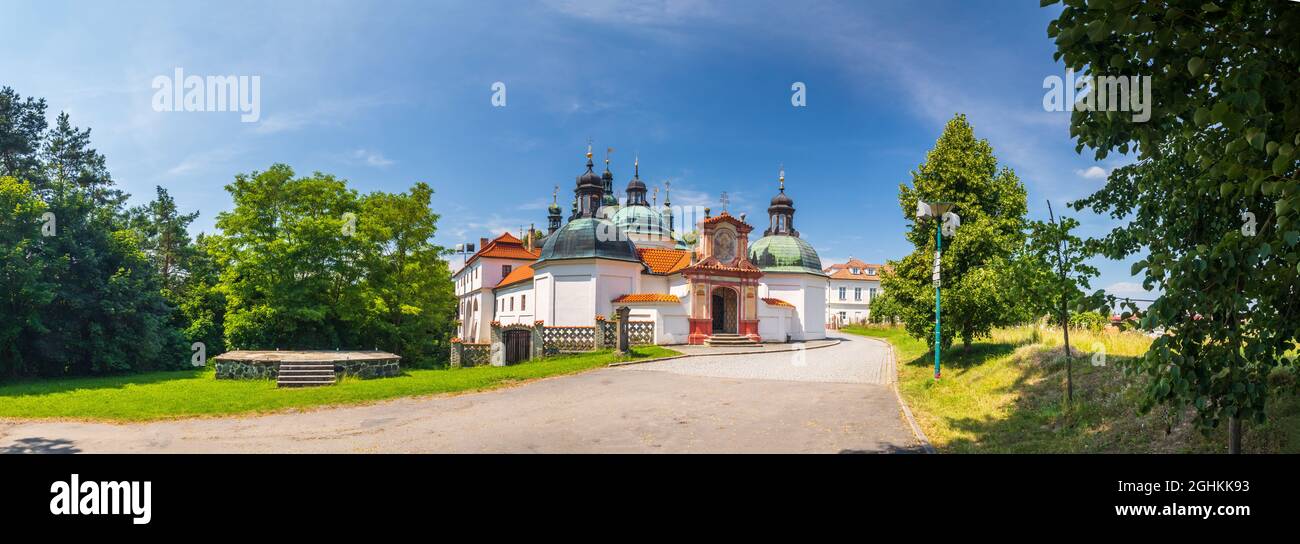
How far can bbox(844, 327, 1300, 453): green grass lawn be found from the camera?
6.60 meters

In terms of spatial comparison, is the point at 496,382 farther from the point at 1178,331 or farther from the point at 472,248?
the point at 472,248

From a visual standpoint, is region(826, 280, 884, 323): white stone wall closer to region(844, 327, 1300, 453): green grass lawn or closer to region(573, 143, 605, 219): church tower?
region(573, 143, 605, 219): church tower

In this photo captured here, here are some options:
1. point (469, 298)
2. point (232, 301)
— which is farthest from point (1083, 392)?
point (469, 298)

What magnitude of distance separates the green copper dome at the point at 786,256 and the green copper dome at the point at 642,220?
1276cm

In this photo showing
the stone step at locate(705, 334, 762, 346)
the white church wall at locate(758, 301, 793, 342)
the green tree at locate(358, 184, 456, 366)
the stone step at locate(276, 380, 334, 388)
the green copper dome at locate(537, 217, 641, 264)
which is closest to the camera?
the stone step at locate(276, 380, 334, 388)

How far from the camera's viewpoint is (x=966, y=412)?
34.2 feet

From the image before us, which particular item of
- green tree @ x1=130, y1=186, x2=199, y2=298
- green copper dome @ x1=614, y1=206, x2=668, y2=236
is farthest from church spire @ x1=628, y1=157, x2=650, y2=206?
green tree @ x1=130, y1=186, x2=199, y2=298

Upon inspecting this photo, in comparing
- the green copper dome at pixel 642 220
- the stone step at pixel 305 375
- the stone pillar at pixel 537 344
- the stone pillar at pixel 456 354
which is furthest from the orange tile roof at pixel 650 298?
the green copper dome at pixel 642 220

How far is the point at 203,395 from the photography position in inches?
525

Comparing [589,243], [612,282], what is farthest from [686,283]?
[589,243]

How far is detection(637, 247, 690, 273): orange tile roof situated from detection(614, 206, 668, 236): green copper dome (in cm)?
1303

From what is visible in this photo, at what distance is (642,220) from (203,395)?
40627 millimetres

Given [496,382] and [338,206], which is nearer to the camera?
[496,382]

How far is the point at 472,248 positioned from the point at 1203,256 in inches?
2301
